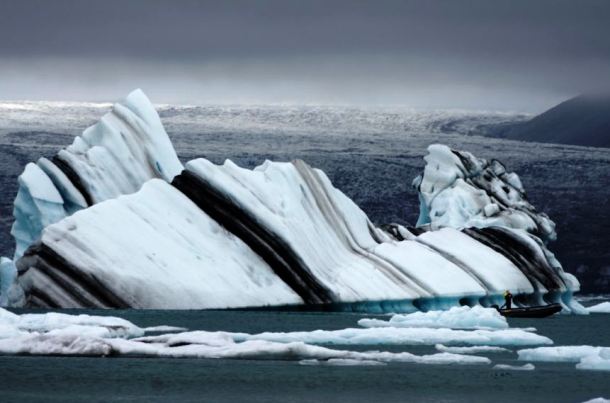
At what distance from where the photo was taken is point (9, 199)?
202 feet

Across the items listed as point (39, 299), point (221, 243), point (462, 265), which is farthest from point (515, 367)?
point (462, 265)

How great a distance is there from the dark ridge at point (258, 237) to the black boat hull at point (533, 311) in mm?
5669

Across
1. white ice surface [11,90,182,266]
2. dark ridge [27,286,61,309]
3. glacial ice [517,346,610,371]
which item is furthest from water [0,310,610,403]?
white ice surface [11,90,182,266]

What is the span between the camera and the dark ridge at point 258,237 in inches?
1485

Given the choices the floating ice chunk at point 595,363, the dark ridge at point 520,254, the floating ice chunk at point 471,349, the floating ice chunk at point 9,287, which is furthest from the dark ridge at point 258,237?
the floating ice chunk at point 595,363

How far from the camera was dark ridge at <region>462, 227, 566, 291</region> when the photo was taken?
144ft

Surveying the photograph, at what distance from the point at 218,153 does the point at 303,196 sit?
2998cm

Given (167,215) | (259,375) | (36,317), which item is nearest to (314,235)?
(167,215)

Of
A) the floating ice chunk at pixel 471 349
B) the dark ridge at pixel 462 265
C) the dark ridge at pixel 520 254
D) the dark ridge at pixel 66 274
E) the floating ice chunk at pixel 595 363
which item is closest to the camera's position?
the floating ice chunk at pixel 595 363

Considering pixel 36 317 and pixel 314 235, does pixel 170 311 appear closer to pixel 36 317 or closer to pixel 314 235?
pixel 314 235

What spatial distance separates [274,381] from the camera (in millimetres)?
23109

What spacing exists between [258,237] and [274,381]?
14851mm

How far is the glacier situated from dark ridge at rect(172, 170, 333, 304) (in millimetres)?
24

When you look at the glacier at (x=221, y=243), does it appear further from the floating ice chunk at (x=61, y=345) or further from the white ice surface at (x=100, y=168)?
the floating ice chunk at (x=61, y=345)
